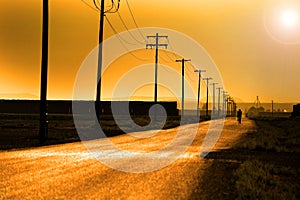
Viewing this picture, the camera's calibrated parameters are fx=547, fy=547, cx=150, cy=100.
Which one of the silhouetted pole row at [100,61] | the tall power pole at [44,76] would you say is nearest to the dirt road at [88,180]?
the tall power pole at [44,76]

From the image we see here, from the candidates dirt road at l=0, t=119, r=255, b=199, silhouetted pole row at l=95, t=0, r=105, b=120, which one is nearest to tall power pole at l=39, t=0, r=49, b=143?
dirt road at l=0, t=119, r=255, b=199

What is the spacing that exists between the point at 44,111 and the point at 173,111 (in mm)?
101666

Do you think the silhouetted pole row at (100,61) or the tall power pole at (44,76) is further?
the silhouetted pole row at (100,61)

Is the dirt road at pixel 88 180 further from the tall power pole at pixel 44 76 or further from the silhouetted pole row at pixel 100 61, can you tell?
the silhouetted pole row at pixel 100 61

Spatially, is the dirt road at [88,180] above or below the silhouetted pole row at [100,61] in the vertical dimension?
below

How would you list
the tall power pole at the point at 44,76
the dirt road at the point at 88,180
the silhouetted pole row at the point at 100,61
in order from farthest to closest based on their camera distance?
the silhouetted pole row at the point at 100,61 < the tall power pole at the point at 44,76 < the dirt road at the point at 88,180

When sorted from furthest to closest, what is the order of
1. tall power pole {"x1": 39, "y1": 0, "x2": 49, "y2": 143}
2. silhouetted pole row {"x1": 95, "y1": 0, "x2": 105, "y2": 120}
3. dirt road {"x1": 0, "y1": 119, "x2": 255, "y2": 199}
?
silhouetted pole row {"x1": 95, "y1": 0, "x2": 105, "y2": 120}, tall power pole {"x1": 39, "y1": 0, "x2": 49, "y2": 143}, dirt road {"x1": 0, "y1": 119, "x2": 255, "y2": 199}

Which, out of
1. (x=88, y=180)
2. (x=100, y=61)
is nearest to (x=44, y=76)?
(x=100, y=61)

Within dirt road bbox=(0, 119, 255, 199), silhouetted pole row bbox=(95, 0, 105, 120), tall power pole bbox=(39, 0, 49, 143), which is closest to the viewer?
dirt road bbox=(0, 119, 255, 199)

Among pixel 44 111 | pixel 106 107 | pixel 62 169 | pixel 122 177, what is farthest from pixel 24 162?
pixel 106 107

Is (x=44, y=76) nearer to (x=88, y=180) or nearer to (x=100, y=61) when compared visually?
(x=100, y=61)

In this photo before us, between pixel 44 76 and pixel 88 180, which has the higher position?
pixel 44 76

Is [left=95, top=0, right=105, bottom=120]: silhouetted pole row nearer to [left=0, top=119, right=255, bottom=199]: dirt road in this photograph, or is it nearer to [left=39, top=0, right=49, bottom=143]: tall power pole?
[left=39, top=0, right=49, bottom=143]: tall power pole

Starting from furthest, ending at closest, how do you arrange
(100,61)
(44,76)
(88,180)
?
1. (100,61)
2. (44,76)
3. (88,180)
